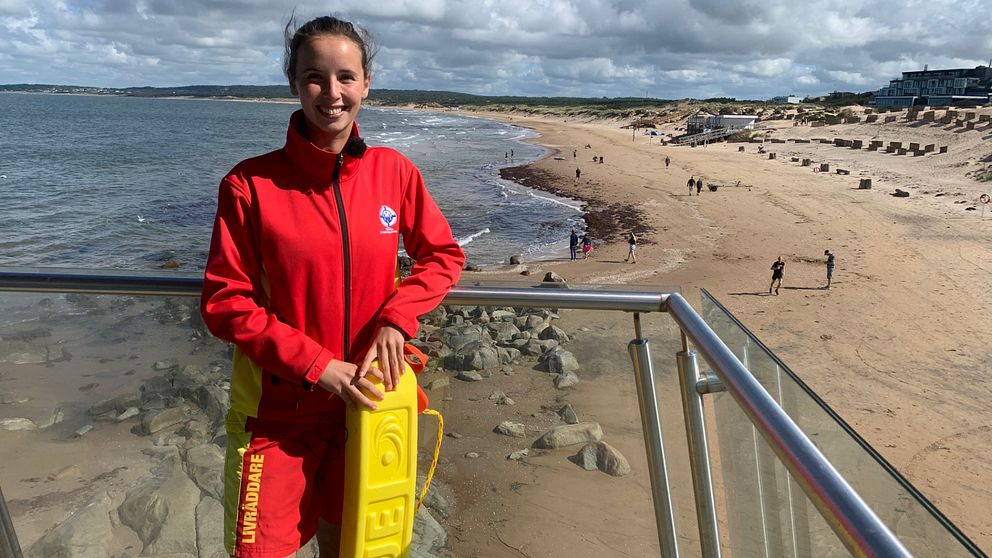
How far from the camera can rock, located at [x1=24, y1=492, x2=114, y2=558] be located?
7.76 ft

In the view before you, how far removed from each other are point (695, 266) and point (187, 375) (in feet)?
66.8

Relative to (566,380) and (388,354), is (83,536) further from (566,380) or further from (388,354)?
(566,380)

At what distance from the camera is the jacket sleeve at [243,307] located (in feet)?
6.07

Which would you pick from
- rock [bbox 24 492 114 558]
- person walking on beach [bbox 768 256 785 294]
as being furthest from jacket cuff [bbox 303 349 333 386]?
person walking on beach [bbox 768 256 785 294]

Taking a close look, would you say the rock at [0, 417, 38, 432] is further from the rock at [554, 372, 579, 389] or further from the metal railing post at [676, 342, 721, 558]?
the metal railing post at [676, 342, 721, 558]

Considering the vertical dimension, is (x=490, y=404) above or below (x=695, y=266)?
above

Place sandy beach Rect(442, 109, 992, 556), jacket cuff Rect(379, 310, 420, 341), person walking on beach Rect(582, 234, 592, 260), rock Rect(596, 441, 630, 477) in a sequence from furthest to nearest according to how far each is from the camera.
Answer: person walking on beach Rect(582, 234, 592, 260)
sandy beach Rect(442, 109, 992, 556)
rock Rect(596, 441, 630, 477)
jacket cuff Rect(379, 310, 420, 341)

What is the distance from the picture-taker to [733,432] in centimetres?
173

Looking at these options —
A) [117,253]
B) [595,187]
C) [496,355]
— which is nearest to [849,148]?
[595,187]

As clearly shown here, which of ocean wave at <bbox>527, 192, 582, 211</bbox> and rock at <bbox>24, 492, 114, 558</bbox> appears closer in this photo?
rock at <bbox>24, 492, 114, 558</bbox>

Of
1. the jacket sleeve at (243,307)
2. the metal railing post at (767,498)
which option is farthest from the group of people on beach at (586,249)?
the metal railing post at (767,498)

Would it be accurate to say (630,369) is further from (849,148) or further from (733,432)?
(849,148)

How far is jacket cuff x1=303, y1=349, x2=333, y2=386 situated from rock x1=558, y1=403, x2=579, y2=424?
89 cm

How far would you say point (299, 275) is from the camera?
1.95 meters
